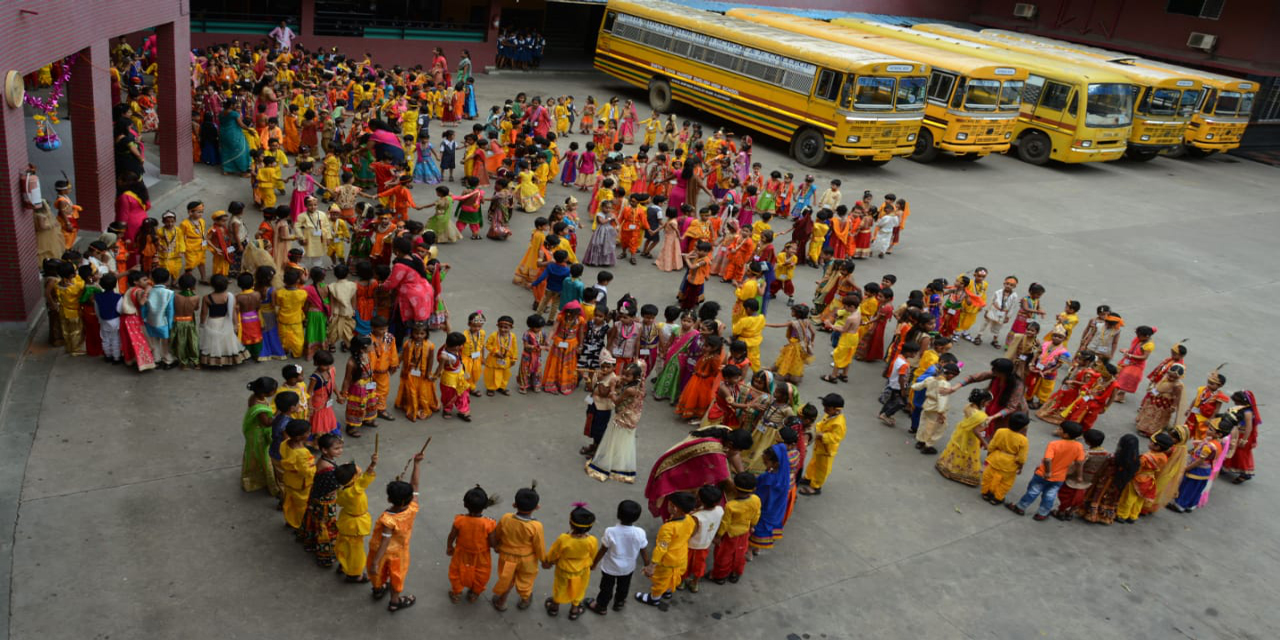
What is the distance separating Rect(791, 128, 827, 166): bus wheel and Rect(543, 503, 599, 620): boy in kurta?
15763mm

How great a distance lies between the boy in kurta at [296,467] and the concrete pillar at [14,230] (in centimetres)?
475

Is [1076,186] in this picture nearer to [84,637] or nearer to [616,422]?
[616,422]

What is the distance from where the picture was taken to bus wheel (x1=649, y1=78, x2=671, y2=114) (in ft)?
80.5

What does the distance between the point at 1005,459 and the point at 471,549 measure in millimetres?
4951

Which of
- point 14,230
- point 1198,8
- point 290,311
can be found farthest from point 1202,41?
point 14,230

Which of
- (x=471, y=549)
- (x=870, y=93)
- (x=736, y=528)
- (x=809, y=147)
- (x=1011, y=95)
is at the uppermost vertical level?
(x=1011, y=95)

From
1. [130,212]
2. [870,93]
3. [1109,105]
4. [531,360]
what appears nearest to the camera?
[531,360]

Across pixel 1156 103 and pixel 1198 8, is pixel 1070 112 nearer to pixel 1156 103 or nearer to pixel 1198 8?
pixel 1156 103

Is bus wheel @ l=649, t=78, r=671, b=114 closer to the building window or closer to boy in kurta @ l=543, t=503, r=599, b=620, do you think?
the building window

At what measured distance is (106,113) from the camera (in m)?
12.0

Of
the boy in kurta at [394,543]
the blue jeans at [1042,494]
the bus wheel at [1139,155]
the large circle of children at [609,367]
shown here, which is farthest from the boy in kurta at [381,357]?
the bus wheel at [1139,155]

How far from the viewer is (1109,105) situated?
23703 millimetres

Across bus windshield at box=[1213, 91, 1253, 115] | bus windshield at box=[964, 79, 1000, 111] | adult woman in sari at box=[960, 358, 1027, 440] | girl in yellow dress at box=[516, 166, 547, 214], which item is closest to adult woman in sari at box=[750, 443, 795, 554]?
adult woman in sari at box=[960, 358, 1027, 440]

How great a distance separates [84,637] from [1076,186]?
75.2ft
